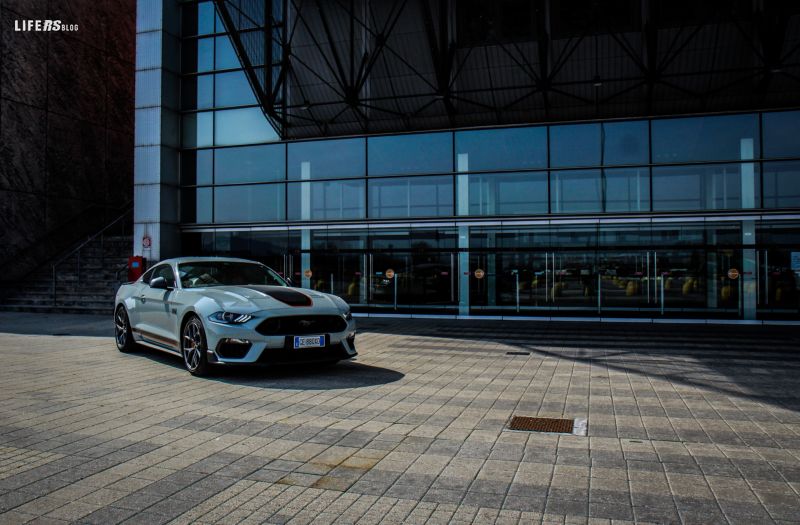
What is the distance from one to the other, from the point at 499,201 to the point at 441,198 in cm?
178

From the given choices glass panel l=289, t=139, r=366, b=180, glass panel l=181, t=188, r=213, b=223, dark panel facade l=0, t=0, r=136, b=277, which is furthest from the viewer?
dark panel facade l=0, t=0, r=136, b=277

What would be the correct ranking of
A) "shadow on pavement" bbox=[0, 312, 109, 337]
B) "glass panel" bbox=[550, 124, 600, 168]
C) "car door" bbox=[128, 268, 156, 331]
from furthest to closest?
"glass panel" bbox=[550, 124, 600, 168] < "shadow on pavement" bbox=[0, 312, 109, 337] < "car door" bbox=[128, 268, 156, 331]

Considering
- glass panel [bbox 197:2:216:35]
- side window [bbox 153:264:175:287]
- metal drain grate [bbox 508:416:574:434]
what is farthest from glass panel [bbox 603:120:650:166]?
glass panel [bbox 197:2:216:35]

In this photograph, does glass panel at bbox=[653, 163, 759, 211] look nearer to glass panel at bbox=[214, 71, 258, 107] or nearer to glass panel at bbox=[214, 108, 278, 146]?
glass panel at bbox=[214, 108, 278, 146]

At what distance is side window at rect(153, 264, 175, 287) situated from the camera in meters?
9.09

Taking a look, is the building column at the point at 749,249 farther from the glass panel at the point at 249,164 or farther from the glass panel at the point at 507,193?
the glass panel at the point at 249,164

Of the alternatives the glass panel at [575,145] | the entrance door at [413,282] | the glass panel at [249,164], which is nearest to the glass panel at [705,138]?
the glass panel at [575,145]

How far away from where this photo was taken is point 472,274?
18562 mm

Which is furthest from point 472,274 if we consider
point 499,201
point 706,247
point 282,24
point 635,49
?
point 282,24

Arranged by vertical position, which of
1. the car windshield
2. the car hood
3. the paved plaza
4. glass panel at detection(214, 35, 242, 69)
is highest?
glass panel at detection(214, 35, 242, 69)

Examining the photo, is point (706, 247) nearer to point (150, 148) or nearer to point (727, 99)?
point (727, 99)

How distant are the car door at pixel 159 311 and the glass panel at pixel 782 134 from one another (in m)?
15.7

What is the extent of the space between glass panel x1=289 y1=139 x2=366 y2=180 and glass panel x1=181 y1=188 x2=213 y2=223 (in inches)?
127

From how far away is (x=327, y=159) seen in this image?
65.9 ft
